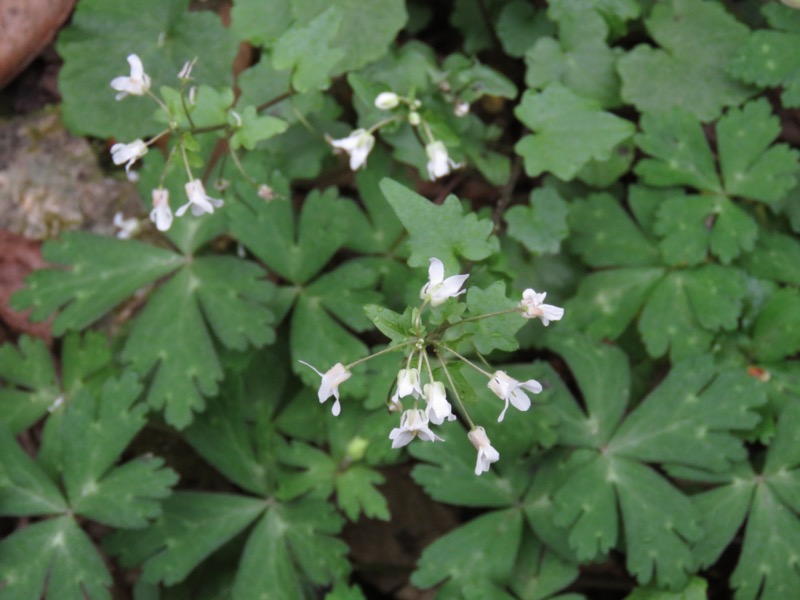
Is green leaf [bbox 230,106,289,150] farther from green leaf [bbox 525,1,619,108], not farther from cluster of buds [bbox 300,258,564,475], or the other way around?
green leaf [bbox 525,1,619,108]

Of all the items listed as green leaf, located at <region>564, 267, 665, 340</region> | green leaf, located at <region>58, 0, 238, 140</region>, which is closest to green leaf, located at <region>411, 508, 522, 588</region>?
green leaf, located at <region>564, 267, 665, 340</region>

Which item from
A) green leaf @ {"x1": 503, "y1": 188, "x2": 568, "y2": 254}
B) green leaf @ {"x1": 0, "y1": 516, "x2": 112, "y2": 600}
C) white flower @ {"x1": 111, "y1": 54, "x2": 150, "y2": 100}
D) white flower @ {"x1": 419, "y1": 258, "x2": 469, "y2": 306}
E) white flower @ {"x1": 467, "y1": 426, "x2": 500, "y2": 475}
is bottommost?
green leaf @ {"x1": 0, "y1": 516, "x2": 112, "y2": 600}

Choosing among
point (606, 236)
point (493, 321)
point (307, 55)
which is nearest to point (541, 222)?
point (606, 236)

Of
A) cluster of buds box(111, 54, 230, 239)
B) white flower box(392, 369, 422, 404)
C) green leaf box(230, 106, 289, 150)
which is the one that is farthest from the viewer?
green leaf box(230, 106, 289, 150)

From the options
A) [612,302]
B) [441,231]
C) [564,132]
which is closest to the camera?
[441,231]

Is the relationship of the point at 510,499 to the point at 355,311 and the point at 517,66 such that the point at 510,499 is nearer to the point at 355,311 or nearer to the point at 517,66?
the point at 355,311

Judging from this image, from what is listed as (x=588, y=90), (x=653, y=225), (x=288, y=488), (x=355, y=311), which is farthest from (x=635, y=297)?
(x=288, y=488)

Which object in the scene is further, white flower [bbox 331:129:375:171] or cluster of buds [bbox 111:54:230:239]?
white flower [bbox 331:129:375:171]

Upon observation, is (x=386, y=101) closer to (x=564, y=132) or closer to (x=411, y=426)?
(x=564, y=132)
